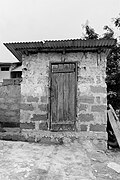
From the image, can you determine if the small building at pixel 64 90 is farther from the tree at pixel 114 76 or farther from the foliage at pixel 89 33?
the foliage at pixel 89 33

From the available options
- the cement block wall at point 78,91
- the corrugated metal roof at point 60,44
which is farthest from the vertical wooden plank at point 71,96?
the corrugated metal roof at point 60,44

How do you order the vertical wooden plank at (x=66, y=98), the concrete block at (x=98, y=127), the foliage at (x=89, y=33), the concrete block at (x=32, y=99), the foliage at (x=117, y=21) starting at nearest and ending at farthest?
the concrete block at (x=98, y=127)
the vertical wooden plank at (x=66, y=98)
the concrete block at (x=32, y=99)
the foliage at (x=117, y=21)
the foliage at (x=89, y=33)

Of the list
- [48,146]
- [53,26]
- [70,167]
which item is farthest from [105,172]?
[53,26]

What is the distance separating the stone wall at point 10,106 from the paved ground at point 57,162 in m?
2.18

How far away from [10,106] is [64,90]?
2733mm

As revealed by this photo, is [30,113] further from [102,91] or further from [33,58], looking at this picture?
[102,91]

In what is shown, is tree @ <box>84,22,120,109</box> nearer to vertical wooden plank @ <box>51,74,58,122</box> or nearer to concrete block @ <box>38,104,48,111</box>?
vertical wooden plank @ <box>51,74,58,122</box>

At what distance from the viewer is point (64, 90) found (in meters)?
5.71

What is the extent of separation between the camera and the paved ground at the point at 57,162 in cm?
347

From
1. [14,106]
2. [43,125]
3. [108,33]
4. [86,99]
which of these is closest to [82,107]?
[86,99]

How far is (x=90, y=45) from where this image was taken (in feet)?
17.5

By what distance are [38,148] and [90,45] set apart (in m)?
3.01

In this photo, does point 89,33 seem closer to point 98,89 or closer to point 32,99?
point 98,89

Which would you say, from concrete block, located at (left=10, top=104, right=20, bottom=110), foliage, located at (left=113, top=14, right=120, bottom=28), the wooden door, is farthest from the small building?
foliage, located at (left=113, top=14, right=120, bottom=28)
